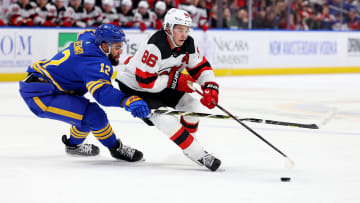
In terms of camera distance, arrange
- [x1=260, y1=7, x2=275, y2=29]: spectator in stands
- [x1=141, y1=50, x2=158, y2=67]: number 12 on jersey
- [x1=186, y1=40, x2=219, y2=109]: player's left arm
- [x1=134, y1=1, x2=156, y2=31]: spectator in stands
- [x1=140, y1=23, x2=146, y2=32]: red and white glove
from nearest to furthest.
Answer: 1. [x1=141, y1=50, x2=158, y2=67]: number 12 on jersey
2. [x1=186, y1=40, x2=219, y2=109]: player's left arm
3. [x1=140, y1=23, x2=146, y2=32]: red and white glove
4. [x1=134, y1=1, x2=156, y2=31]: spectator in stands
5. [x1=260, y1=7, x2=275, y2=29]: spectator in stands

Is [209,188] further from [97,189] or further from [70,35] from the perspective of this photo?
[70,35]

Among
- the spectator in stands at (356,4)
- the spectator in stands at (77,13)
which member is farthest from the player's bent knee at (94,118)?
the spectator in stands at (356,4)

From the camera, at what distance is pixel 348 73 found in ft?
46.8

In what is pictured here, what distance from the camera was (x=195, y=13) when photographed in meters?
12.6

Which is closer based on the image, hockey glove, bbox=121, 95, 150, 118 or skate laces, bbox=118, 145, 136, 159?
hockey glove, bbox=121, 95, 150, 118

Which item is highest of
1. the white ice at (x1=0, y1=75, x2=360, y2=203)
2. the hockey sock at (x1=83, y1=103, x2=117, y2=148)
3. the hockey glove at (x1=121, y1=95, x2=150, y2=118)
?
the hockey glove at (x1=121, y1=95, x2=150, y2=118)

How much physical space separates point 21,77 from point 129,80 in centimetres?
642

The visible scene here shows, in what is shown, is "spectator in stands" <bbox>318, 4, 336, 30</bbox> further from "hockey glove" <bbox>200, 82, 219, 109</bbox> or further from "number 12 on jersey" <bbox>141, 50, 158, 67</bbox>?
"number 12 on jersey" <bbox>141, 50, 158, 67</bbox>

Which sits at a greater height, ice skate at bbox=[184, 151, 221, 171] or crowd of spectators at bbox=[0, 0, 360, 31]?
crowd of spectators at bbox=[0, 0, 360, 31]

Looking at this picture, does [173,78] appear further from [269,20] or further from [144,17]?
[269,20]

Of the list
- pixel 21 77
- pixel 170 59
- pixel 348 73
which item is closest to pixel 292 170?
pixel 170 59

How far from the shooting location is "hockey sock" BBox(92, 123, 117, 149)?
422 centimetres

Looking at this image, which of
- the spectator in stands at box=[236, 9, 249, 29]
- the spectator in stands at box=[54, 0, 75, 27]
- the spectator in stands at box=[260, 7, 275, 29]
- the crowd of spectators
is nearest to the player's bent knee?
the crowd of spectators

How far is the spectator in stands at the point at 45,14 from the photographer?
1062 cm
